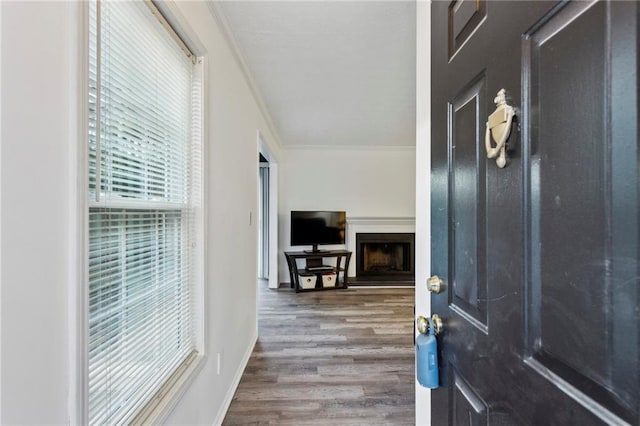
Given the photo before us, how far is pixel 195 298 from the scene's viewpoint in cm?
143

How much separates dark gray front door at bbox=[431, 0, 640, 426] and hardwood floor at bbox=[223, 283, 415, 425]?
53.2 inches

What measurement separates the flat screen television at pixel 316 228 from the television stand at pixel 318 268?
170mm

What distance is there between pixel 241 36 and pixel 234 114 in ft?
1.65

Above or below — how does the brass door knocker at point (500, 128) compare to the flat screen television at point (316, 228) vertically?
above

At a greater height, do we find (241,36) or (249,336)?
(241,36)

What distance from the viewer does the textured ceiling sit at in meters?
1.67

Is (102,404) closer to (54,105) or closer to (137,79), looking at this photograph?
(54,105)

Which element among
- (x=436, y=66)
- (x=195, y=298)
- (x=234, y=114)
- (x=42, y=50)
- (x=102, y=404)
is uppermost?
(x=234, y=114)

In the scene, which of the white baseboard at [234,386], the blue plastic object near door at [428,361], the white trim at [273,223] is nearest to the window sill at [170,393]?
the white baseboard at [234,386]

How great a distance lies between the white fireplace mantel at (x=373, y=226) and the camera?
5.12 metres

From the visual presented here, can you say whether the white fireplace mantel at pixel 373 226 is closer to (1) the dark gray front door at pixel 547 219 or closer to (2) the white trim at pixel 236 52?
(2) the white trim at pixel 236 52

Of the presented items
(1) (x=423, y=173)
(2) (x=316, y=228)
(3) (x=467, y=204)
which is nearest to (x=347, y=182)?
(2) (x=316, y=228)

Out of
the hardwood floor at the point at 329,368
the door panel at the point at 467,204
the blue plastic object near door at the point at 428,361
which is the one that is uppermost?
the door panel at the point at 467,204

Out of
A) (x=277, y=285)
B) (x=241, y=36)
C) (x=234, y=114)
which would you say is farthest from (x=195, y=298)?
(x=277, y=285)
